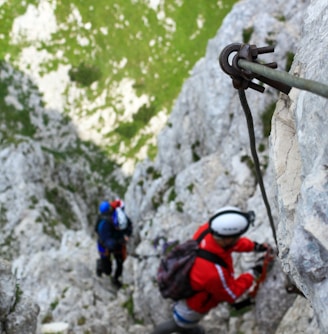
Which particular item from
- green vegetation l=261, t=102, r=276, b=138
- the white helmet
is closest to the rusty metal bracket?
the white helmet

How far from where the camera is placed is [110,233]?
16766 millimetres

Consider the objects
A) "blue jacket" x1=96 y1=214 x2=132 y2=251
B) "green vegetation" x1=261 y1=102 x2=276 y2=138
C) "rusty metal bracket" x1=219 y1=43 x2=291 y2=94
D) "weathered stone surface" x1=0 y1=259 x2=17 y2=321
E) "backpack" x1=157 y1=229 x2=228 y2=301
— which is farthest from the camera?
"green vegetation" x1=261 y1=102 x2=276 y2=138

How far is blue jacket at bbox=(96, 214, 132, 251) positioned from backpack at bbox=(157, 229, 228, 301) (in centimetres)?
753

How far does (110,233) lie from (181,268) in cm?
878

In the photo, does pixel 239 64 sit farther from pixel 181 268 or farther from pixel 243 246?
pixel 243 246

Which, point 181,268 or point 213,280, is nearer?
point 213,280

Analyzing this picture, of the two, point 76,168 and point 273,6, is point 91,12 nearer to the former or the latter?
point 76,168

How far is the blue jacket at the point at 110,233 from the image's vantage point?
53.9ft

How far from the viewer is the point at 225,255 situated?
8250 millimetres

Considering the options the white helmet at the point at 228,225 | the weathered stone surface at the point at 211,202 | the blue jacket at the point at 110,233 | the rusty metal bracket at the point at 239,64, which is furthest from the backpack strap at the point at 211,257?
the blue jacket at the point at 110,233

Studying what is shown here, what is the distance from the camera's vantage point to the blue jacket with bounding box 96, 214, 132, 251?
1644cm

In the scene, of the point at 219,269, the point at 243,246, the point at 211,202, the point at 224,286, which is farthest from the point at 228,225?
the point at 211,202

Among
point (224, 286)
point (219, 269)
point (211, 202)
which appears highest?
point (211, 202)

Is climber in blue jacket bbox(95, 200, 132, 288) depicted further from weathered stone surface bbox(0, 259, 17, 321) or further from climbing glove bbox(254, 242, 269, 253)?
climbing glove bbox(254, 242, 269, 253)
